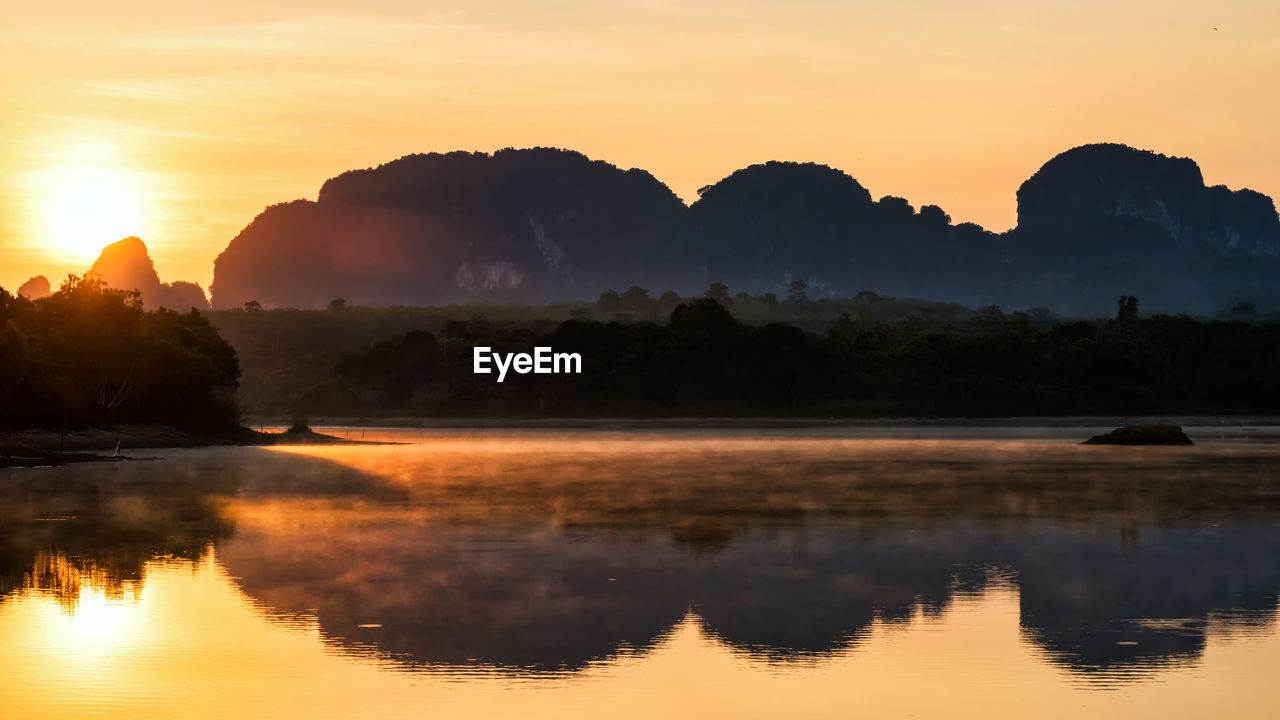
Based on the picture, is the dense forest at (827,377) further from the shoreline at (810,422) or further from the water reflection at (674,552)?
the water reflection at (674,552)

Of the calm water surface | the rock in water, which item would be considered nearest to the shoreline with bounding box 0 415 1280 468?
the calm water surface

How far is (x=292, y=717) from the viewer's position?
A: 15.5 m

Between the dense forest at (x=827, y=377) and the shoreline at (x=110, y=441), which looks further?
the dense forest at (x=827, y=377)

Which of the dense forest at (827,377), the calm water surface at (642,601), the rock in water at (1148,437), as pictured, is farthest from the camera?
the dense forest at (827,377)

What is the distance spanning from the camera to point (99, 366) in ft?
278

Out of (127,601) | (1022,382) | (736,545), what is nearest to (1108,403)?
(1022,382)

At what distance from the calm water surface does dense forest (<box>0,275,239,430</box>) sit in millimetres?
27964

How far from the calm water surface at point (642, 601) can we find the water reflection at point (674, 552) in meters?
0.11

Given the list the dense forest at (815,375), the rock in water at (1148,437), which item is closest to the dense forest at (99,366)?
the rock in water at (1148,437)

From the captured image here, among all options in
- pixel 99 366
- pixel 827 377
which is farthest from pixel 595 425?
pixel 99 366

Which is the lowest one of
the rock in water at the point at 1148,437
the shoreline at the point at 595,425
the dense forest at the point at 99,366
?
the shoreline at the point at 595,425

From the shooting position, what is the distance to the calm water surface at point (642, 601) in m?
16.6

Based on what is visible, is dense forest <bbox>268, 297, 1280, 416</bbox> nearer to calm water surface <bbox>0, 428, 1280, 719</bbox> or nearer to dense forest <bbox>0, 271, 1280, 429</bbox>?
dense forest <bbox>0, 271, 1280, 429</bbox>

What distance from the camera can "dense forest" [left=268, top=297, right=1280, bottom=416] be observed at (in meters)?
153
